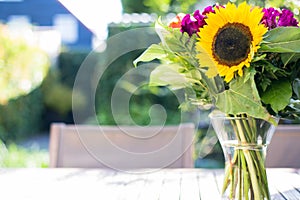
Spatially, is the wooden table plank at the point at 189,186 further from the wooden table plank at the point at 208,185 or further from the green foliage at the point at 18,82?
the green foliage at the point at 18,82

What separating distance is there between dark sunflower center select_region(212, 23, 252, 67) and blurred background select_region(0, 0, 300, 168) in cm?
28

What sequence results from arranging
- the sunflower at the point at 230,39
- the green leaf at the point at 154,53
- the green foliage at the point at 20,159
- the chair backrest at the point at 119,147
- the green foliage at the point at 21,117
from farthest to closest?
the green foliage at the point at 21,117 < the green foliage at the point at 20,159 < the chair backrest at the point at 119,147 < the green leaf at the point at 154,53 < the sunflower at the point at 230,39

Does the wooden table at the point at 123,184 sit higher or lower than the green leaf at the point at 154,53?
lower

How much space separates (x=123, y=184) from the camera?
1.26m

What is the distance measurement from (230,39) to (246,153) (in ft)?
0.69

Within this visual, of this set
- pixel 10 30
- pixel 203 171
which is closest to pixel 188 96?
pixel 203 171

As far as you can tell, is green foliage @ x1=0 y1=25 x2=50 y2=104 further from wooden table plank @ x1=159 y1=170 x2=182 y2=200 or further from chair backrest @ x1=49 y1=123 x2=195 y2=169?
wooden table plank @ x1=159 y1=170 x2=182 y2=200

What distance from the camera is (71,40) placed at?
278 inches

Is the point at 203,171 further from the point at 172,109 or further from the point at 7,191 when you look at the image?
the point at 172,109

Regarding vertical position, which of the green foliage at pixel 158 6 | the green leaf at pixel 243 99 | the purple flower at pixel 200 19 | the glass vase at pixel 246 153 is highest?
the green foliage at pixel 158 6

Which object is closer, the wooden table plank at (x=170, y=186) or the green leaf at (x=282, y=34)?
the green leaf at (x=282, y=34)

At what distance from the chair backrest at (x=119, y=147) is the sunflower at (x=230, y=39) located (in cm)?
95

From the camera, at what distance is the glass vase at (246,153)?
2.63 feet

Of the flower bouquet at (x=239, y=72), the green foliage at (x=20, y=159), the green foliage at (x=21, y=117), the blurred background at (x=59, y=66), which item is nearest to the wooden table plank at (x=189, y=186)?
the blurred background at (x=59, y=66)
